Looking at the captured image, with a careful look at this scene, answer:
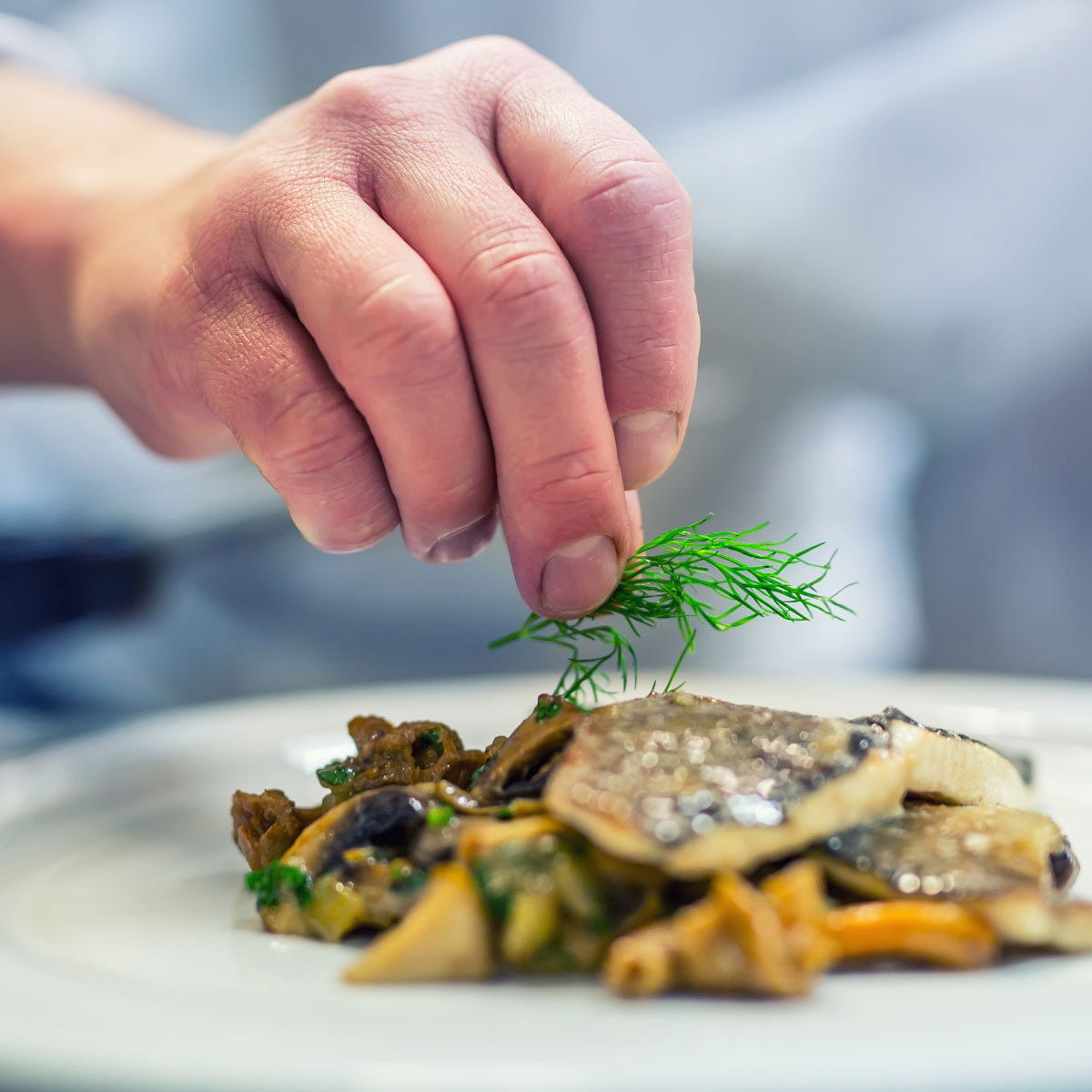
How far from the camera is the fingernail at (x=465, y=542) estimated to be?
6.84ft

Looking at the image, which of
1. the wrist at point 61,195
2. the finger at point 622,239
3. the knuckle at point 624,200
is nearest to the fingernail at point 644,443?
the finger at point 622,239

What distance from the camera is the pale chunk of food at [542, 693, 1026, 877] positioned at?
4.33 feet

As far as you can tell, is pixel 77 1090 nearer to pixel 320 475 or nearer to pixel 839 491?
pixel 320 475

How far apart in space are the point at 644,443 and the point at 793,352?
3.44 m

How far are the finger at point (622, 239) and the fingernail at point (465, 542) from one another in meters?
0.30

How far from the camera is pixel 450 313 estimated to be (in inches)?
69.1

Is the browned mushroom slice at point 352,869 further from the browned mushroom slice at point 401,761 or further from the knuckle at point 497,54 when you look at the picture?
the knuckle at point 497,54

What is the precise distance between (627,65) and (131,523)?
3002 millimetres

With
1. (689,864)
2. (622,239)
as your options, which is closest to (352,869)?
(689,864)

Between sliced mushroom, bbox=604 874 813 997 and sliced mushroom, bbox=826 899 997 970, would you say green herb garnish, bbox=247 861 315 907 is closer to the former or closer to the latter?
sliced mushroom, bbox=604 874 813 997

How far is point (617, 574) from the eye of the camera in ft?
6.35

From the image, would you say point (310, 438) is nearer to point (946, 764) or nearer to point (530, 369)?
point (530, 369)

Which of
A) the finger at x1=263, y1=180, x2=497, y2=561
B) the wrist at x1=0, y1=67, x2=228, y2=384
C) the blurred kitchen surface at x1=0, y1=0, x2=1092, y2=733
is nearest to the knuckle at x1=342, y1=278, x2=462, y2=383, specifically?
the finger at x1=263, y1=180, x2=497, y2=561

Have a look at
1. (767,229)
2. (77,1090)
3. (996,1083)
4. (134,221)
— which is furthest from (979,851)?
(767,229)
